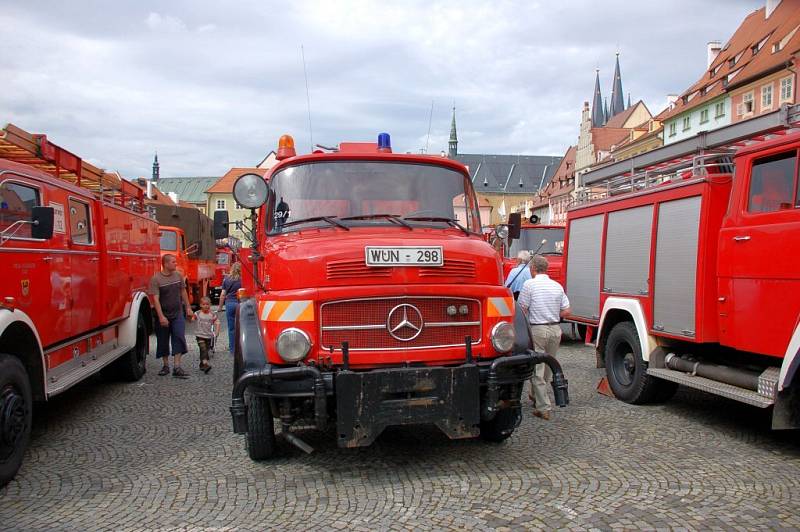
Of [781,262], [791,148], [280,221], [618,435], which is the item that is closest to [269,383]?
[280,221]

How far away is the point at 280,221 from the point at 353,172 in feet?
2.34

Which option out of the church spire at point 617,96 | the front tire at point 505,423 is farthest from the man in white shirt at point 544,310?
the church spire at point 617,96

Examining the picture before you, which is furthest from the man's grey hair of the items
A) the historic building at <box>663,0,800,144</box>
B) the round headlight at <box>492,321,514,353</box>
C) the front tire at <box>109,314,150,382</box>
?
the historic building at <box>663,0,800,144</box>

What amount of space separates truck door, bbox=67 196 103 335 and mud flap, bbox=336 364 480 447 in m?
3.51

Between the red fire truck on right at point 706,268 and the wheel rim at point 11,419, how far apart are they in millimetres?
5576

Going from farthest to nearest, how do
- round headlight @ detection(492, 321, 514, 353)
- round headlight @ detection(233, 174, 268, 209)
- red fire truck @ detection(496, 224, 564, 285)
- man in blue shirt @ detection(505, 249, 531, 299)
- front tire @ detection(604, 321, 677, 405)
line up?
red fire truck @ detection(496, 224, 564, 285) < man in blue shirt @ detection(505, 249, 531, 299) < front tire @ detection(604, 321, 677, 405) < round headlight @ detection(233, 174, 268, 209) < round headlight @ detection(492, 321, 514, 353)

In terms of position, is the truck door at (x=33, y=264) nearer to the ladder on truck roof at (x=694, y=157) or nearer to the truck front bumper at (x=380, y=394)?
the truck front bumper at (x=380, y=394)

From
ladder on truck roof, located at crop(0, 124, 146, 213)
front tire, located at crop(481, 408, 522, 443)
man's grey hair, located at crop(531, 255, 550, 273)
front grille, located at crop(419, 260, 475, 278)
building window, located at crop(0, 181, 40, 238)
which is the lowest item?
front tire, located at crop(481, 408, 522, 443)

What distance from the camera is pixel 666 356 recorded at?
6410 mm

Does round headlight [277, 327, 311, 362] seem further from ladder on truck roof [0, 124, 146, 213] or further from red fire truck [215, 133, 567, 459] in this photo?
ladder on truck roof [0, 124, 146, 213]

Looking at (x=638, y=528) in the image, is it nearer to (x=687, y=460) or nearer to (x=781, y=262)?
(x=687, y=460)

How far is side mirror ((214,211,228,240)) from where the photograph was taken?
586 centimetres

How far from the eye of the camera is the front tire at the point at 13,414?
4.39m

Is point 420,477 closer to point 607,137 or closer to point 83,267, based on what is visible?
point 83,267
